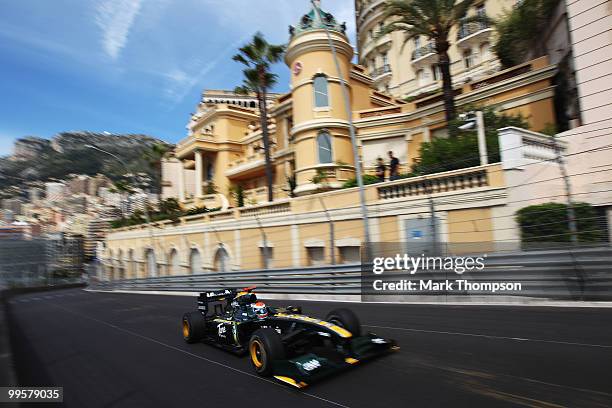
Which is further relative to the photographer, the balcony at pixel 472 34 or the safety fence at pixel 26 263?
the safety fence at pixel 26 263

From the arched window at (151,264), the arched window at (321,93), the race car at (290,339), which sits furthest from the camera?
the arched window at (151,264)

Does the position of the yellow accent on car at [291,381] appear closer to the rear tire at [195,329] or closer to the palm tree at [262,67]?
the rear tire at [195,329]

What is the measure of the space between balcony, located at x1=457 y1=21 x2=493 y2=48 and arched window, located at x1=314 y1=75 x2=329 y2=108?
19.3m

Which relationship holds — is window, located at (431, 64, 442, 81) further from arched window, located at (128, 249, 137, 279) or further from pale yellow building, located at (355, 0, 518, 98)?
arched window, located at (128, 249, 137, 279)

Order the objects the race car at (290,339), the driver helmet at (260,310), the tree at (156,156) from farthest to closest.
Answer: the tree at (156,156)
the driver helmet at (260,310)
the race car at (290,339)

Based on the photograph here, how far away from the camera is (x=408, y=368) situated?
4.54 meters

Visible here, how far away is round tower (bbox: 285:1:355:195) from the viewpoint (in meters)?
21.3

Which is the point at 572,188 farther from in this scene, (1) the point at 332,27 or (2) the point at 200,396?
(1) the point at 332,27

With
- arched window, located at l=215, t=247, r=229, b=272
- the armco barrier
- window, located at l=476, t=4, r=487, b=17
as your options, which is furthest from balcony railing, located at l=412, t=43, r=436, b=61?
the armco barrier

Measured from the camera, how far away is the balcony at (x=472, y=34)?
33438 millimetres

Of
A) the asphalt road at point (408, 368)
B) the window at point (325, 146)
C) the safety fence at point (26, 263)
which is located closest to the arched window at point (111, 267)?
the safety fence at point (26, 263)

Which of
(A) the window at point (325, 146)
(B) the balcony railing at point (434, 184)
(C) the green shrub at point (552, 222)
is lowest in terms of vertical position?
(C) the green shrub at point (552, 222)

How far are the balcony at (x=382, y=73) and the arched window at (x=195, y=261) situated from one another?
28.2m

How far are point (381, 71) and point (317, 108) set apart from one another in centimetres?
2358
